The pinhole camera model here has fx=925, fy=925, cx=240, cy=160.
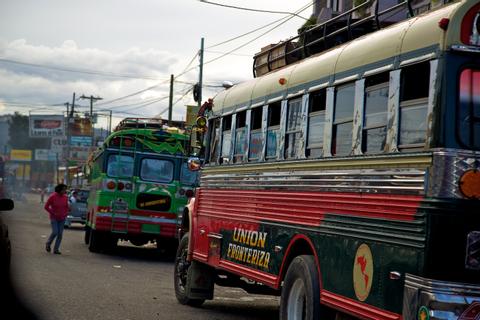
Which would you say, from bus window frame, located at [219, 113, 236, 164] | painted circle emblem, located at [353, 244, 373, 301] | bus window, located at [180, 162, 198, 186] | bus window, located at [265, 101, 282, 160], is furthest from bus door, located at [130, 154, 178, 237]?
painted circle emblem, located at [353, 244, 373, 301]

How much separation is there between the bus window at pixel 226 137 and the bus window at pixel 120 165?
9844 millimetres

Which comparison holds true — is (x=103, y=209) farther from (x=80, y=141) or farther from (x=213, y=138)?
(x=80, y=141)

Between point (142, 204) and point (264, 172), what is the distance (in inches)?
479

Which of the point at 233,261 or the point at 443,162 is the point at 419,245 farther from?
the point at 233,261

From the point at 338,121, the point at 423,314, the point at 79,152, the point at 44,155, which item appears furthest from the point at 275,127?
the point at 44,155

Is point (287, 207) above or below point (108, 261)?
above

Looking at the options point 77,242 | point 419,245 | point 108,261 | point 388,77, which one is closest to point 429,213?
point 419,245

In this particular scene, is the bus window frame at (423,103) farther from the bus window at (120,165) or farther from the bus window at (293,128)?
the bus window at (120,165)

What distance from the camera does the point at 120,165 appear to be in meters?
22.6

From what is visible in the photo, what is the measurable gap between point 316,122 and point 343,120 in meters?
0.77

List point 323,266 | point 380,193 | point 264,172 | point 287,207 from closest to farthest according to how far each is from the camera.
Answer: point 380,193 → point 323,266 → point 287,207 → point 264,172

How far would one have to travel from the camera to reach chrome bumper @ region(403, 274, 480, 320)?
6316 millimetres

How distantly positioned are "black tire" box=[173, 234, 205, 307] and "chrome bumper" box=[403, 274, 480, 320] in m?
7.27

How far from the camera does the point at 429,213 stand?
6.49 m
